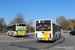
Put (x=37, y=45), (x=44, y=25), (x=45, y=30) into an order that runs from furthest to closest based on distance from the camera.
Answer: (x=44, y=25) → (x=45, y=30) → (x=37, y=45)

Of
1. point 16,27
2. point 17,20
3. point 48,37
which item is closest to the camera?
point 48,37

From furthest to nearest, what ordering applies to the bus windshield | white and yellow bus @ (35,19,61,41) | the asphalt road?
the bus windshield
white and yellow bus @ (35,19,61,41)
the asphalt road

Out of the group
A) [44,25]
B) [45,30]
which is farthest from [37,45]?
[44,25]

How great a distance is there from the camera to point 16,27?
69.1 ft

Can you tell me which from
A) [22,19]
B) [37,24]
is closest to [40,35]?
[37,24]

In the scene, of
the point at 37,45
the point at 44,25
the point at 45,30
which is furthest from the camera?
the point at 44,25

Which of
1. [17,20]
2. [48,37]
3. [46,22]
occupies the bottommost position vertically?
[48,37]

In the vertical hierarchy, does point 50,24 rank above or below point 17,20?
below

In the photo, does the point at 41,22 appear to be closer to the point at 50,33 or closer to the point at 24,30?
the point at 50,33

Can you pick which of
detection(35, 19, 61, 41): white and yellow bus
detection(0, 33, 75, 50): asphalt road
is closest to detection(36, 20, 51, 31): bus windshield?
detection(35, 19, 61, 41): white and yellow bus

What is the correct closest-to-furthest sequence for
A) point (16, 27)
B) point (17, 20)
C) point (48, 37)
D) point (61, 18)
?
point (48, 37), point (16, 27), point (17, 20), point (61, 18)

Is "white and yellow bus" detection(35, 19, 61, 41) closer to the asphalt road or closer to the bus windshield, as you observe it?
the bus windshield

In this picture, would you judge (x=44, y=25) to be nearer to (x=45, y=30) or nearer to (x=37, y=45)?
(x=45, y=30)

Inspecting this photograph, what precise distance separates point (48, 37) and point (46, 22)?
6.08 ft
